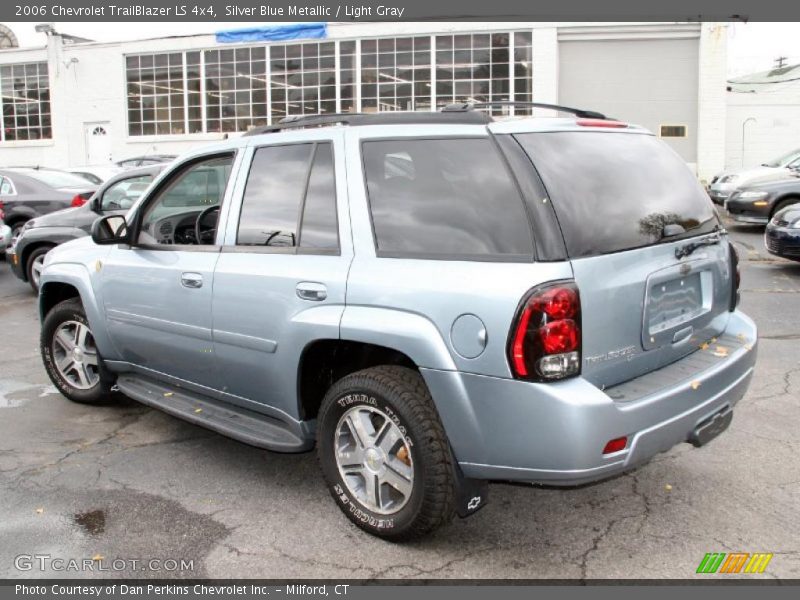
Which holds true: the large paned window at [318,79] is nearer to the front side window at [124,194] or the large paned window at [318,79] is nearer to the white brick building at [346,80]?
the white brick building at [346,80]

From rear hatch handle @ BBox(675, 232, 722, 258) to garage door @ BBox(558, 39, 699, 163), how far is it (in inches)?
784

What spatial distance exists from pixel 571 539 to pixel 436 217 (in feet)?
5.19

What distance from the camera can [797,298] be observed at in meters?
8.99

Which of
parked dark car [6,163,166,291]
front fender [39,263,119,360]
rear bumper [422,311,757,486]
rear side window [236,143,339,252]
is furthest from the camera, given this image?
parked dark car [6,163,166,291]

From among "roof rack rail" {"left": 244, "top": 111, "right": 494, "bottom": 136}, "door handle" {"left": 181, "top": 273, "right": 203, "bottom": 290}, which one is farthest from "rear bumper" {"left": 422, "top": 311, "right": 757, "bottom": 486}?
"door handle" {"left": 181, "top": 273, "right": 203, "bottom": 290}

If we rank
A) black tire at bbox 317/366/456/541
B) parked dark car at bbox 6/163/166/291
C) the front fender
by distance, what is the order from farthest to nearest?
parked dark car at bbox 6/163/166/291, the front fender, black tire at bbox 317/366/456/541

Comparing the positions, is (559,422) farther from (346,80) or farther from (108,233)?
(346,80)

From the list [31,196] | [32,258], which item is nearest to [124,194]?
[32,258]

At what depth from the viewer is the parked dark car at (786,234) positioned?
1001 cm

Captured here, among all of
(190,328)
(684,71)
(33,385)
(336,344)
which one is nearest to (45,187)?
(33,385)

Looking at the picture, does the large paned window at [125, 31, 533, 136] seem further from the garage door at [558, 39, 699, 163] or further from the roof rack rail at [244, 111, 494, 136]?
the roof rack rail at [244, 111, 494, 136]

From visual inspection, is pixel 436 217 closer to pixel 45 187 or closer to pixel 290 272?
pixel 290 272

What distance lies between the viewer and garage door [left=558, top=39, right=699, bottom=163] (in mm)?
22594
